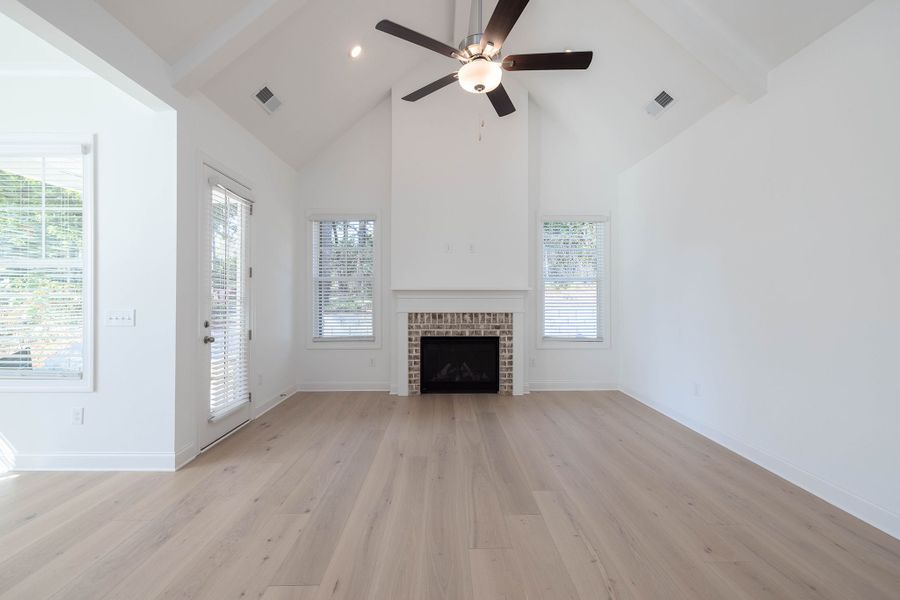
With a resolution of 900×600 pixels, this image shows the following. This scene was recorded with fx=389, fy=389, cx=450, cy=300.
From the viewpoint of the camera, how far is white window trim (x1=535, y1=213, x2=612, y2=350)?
5.10 m

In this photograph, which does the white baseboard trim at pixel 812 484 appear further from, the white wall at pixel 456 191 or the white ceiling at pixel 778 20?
the white ceiling at pixel 778 20

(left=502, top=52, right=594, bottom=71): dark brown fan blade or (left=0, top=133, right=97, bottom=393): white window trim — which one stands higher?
(left=502, top=52, right=594, bottom=71): dark brown fan blade

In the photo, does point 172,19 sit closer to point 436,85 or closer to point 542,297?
point 436,85

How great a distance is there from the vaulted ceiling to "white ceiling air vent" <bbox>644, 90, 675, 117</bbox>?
0.07 metres

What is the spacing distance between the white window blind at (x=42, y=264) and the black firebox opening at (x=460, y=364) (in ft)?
10.6

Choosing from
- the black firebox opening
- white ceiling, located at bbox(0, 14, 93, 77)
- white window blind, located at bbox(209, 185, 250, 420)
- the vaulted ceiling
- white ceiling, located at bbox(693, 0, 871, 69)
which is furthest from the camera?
the black firebox opening

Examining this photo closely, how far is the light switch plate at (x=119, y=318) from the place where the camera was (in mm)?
2711

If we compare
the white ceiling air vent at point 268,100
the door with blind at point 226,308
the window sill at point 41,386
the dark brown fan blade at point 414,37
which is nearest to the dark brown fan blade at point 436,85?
the dark brown fan blade at point 414,37

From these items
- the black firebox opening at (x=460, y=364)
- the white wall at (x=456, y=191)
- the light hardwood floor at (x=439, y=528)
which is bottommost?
the light hardwood floor at (x=439, y=528)

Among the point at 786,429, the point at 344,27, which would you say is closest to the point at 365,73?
the point at 344,27

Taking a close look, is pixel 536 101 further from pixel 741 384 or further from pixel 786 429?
pixel 786 429

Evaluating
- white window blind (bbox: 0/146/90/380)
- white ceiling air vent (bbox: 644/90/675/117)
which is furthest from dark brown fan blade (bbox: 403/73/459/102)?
white window blind (bbox: 0/146/90/380)

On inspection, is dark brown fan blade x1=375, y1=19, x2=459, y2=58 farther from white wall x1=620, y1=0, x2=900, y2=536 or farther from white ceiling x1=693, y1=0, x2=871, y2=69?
white wall x1=620, y1=0, x2=900, y2=536

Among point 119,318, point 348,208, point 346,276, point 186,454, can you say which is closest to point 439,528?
point 186,454
